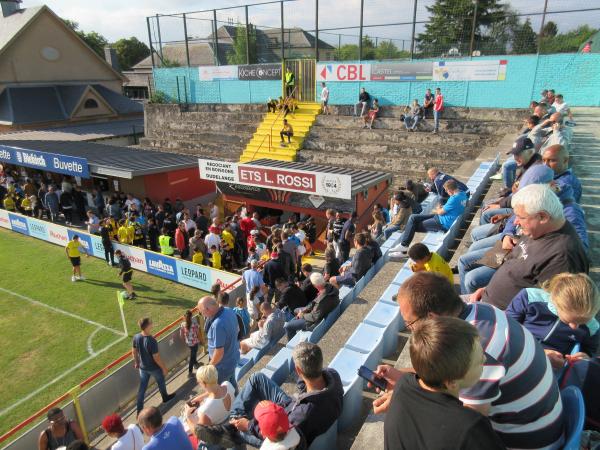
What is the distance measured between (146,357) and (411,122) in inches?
608

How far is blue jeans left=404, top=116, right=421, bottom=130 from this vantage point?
18111mm

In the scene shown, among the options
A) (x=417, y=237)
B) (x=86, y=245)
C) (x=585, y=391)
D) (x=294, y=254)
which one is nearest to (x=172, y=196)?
(x=86, y=245)

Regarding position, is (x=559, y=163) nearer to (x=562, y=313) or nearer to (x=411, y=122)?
(x=562, y=313)

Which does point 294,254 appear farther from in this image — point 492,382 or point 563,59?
point 563,59

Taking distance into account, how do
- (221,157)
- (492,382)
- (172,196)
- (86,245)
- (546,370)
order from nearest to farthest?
(492,382) → (546,370) → (86,245) → (172,196) → (221,157)

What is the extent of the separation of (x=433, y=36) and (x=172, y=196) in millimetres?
14212

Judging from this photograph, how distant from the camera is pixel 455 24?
18203 mm

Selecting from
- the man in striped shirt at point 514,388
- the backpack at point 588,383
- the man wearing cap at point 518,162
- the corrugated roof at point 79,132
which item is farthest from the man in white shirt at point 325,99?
the man in striped shirt at point 514,388

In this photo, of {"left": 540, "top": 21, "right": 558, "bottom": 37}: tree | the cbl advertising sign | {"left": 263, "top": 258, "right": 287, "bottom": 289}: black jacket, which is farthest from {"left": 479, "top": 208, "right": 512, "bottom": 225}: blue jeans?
the cbl advertising sign

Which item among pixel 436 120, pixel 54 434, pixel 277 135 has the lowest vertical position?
pixel 54 434

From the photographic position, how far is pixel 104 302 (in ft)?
38.5

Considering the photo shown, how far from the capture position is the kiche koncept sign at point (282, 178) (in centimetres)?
1241

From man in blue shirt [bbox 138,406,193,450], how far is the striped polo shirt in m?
3.13

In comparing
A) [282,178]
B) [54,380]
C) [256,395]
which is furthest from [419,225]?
[54,380]
